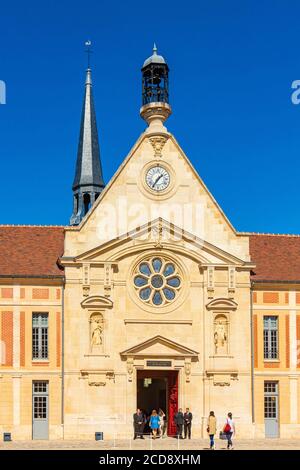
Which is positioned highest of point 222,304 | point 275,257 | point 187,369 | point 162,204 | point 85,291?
point 162,204

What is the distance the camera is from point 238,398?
173 ft

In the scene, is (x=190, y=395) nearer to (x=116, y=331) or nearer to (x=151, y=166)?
(x=116, y=331)

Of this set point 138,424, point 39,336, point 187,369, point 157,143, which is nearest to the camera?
point 138,424

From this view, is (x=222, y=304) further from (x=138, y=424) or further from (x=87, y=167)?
(x=87, y=167)

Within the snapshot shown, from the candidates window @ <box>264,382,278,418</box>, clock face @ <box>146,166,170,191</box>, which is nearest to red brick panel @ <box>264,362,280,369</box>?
window @ <box>264,382,278,418</box>

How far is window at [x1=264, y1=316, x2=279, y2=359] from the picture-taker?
54000mm

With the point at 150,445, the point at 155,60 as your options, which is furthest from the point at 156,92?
the point at 150,445

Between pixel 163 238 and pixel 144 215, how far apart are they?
1553 millimetres

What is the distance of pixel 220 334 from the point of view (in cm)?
5316

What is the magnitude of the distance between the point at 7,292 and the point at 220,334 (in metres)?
11.0

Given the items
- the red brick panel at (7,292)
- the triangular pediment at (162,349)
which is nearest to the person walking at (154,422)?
the triangular pediment at (162,349)

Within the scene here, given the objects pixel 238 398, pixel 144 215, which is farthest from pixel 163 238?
pixel 238 398

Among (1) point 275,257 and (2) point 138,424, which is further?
(1) point 275,257

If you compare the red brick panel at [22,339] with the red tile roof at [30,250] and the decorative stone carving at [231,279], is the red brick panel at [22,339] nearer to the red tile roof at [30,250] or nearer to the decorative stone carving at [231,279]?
the red tile roof at [30,250]
